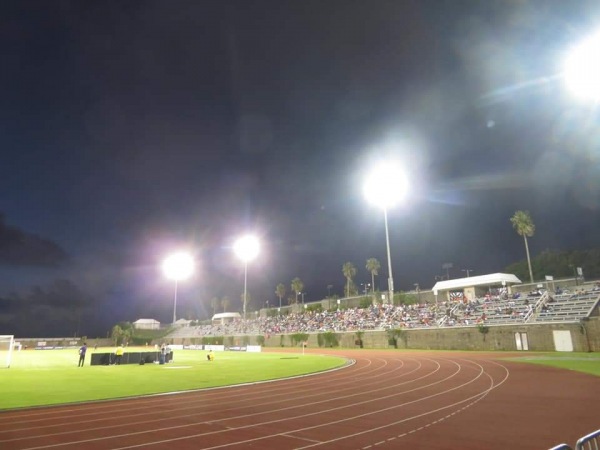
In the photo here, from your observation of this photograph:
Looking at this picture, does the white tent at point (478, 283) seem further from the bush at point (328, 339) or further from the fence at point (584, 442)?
the fence at point (584, 442)

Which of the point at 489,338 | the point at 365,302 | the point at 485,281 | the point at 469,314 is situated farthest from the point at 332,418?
the point at 365,302

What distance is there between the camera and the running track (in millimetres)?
9250

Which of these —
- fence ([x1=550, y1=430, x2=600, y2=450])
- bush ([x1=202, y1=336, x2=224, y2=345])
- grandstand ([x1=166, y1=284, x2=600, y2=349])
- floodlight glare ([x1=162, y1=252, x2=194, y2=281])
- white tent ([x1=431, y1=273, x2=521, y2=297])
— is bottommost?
bush ([x1=202, y1=336, x2=224, y2=345])

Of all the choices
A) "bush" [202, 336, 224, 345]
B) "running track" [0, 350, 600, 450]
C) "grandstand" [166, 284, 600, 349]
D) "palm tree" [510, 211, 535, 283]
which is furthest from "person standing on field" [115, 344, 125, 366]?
"palm tree" [510, 211, 535, 283]

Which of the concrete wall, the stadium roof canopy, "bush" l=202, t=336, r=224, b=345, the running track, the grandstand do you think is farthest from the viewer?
"bush" l=202, t=336, r=224, b=345

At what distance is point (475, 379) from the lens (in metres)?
19.9

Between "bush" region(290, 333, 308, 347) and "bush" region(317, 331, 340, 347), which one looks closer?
"bush" region(317, 331, 340, 347)

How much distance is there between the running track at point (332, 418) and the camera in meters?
9.25

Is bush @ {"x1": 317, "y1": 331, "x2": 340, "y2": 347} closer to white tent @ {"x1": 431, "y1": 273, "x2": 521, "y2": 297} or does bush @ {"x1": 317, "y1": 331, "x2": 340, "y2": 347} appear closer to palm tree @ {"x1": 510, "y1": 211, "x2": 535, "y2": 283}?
white tent @ {"x1": 431, "y1": 273, "x2": 521, "y2": 297}

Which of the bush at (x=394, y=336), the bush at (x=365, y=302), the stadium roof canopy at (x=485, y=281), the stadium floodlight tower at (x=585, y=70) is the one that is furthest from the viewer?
the bush at (x=365, y=302)

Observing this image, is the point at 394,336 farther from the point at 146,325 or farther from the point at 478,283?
the point at 146,325

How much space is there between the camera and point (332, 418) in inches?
460

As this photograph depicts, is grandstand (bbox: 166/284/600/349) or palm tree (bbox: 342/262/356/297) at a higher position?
palm tree (bbox: 342/262/356/297)

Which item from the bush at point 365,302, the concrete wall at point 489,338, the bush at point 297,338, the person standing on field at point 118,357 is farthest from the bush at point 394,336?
the person standing on field at point 118,357
